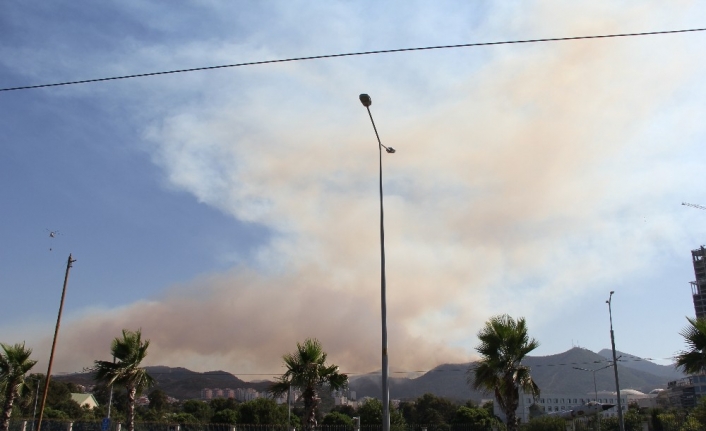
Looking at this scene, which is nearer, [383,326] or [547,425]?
[383,326]

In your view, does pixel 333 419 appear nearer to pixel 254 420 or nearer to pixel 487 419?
pixel 254 420

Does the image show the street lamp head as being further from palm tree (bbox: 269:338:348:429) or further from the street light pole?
palm tree (bbox: 269:338:348:429)

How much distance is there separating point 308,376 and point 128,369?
10.7 m

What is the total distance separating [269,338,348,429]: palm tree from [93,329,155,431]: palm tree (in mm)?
8670

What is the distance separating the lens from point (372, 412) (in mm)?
108875

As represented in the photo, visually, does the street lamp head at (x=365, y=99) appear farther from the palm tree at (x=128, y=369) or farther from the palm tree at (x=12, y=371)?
the palm tree at (x=12, y=371)

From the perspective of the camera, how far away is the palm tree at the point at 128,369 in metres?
29.7

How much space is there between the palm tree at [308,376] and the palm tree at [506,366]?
634 cm

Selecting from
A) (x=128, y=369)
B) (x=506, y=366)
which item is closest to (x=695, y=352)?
(x=506, y=366)

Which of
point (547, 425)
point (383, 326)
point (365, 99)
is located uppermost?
point (365, 99)

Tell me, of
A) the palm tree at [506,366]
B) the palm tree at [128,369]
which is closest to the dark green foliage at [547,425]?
the palm tree at [506,366]

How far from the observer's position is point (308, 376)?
2541cm

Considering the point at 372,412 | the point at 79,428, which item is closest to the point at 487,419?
the point at 372,412

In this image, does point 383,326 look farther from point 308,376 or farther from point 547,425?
point 547,425
